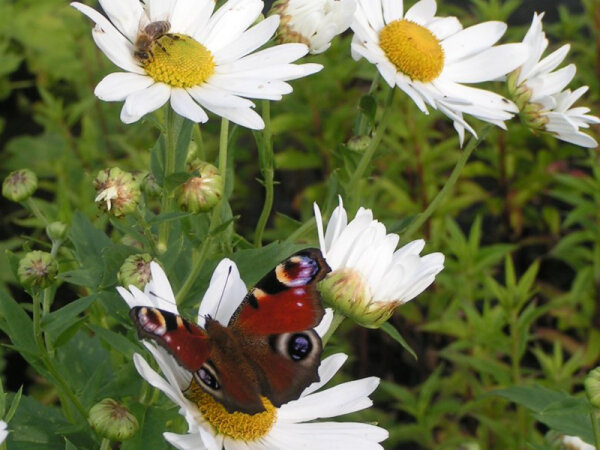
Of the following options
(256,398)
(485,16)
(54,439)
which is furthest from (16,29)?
(256,398)

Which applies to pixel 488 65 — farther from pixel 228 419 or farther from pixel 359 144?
A: pixel 228 419

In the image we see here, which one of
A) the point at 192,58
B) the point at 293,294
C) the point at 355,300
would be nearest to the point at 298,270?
the point at 293,294

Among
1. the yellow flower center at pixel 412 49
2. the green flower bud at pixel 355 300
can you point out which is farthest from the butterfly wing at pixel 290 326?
the yellow flower center at pixel 412 49

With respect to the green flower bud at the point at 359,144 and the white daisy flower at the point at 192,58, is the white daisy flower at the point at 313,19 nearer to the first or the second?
the white daisy flower at the point at 192,58

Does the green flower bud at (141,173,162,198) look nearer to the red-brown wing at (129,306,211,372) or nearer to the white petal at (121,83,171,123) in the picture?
Result: the white petal at (121,83,171,123)

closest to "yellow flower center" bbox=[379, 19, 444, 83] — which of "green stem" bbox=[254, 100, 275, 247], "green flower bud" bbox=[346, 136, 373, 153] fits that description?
"green flower bud" bbox=[346, 136, 373, 153]

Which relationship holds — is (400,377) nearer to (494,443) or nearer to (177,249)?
(494,443)

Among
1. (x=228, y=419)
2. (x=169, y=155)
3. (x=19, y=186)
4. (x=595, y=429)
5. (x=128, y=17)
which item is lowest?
(x=595, y=429)
